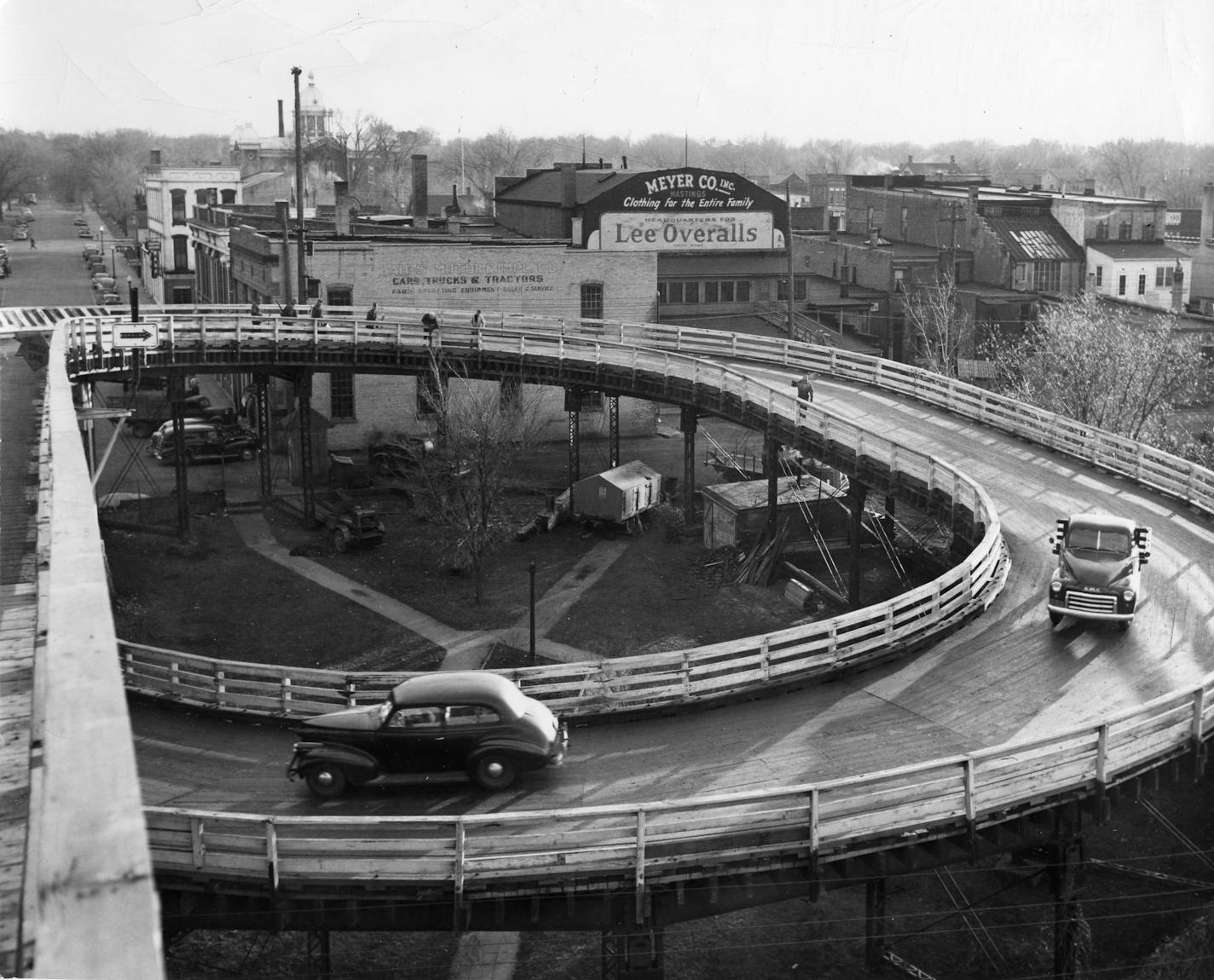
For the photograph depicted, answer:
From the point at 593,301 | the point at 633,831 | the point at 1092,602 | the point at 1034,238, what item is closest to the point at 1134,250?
the point at 1034,238

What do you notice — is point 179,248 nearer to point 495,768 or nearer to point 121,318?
point 121,318

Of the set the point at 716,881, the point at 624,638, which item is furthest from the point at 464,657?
the point at 716,881

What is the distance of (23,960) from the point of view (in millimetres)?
7113

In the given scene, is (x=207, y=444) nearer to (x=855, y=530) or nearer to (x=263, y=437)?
(x=263, y=437)

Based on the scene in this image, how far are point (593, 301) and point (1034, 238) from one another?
2865cm

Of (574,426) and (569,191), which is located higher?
(569,191)

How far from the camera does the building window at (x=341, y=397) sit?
Answer: 51750 millimetres

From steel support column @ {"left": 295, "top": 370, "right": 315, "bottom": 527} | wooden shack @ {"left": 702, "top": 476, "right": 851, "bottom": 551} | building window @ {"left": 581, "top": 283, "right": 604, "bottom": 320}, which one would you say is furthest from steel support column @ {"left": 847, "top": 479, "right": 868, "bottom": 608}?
building window @ {"left": 581, "top": 283, "right": 604, "bottom": 320}

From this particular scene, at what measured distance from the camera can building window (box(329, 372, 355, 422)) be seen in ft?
170

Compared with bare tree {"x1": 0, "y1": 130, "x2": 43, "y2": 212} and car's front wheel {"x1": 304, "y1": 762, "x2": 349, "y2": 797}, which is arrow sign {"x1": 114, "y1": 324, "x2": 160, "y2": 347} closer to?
car's front wheel {"x1": 304, "y1": 762, "x2": 349, "y2": 797}

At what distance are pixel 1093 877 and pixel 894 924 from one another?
411 centimetres

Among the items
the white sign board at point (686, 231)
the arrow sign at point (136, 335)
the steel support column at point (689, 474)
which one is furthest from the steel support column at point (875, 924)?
the white sign board at point (686, 231)

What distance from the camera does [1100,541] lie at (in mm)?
24047

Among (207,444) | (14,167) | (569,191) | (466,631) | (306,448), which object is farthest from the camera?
(14,167)
